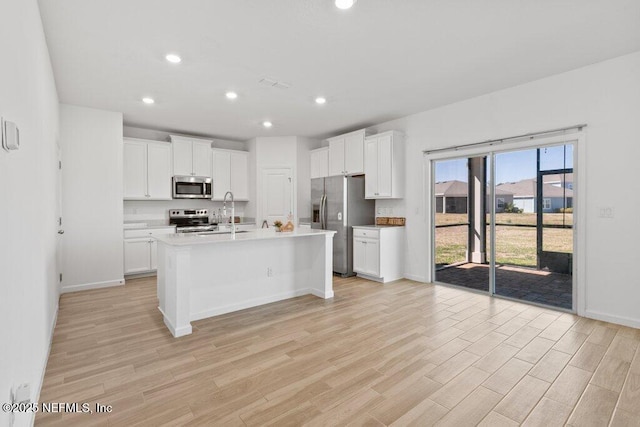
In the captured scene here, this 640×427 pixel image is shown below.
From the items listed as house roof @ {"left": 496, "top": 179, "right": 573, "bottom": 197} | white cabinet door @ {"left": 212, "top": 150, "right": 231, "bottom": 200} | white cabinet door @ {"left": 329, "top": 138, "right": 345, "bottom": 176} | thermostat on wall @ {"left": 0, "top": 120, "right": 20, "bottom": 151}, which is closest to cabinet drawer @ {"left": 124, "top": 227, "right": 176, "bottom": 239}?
white cabinet door @ {"left": 212, "top": 150, "right": 231, "bottom": 200}

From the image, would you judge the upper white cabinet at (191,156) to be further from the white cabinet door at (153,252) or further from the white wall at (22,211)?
the white wall at (22,211)

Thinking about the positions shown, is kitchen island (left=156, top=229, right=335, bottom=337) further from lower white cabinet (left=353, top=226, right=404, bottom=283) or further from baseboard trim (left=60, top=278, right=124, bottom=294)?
baseboard trim (left=60, top=278, right=124, bottom=294)

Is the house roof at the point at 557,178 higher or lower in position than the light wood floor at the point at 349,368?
higher

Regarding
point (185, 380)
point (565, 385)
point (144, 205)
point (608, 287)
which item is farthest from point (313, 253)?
point (144, 205)

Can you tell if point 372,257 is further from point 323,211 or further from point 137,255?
point 137,255

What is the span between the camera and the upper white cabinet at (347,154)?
5.63 meters

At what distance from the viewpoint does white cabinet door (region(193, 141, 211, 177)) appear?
6.25 meters

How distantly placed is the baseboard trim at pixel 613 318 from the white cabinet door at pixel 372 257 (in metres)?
2.61

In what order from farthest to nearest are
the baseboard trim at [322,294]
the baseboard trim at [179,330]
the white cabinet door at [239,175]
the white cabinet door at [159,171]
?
the white cabinet door at [239,175]
the white cabinet door at [159,171]
the baseboard trim at [322,294]
the baseboard trim at [179,330]

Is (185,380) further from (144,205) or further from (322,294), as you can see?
(144,205)

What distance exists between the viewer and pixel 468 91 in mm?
4145

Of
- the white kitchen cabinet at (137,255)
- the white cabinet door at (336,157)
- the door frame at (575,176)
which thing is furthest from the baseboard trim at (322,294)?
the white kitchen cabinet at (137,255)

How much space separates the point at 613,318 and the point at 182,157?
6765 millimetres

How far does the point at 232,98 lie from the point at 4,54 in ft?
10.3
